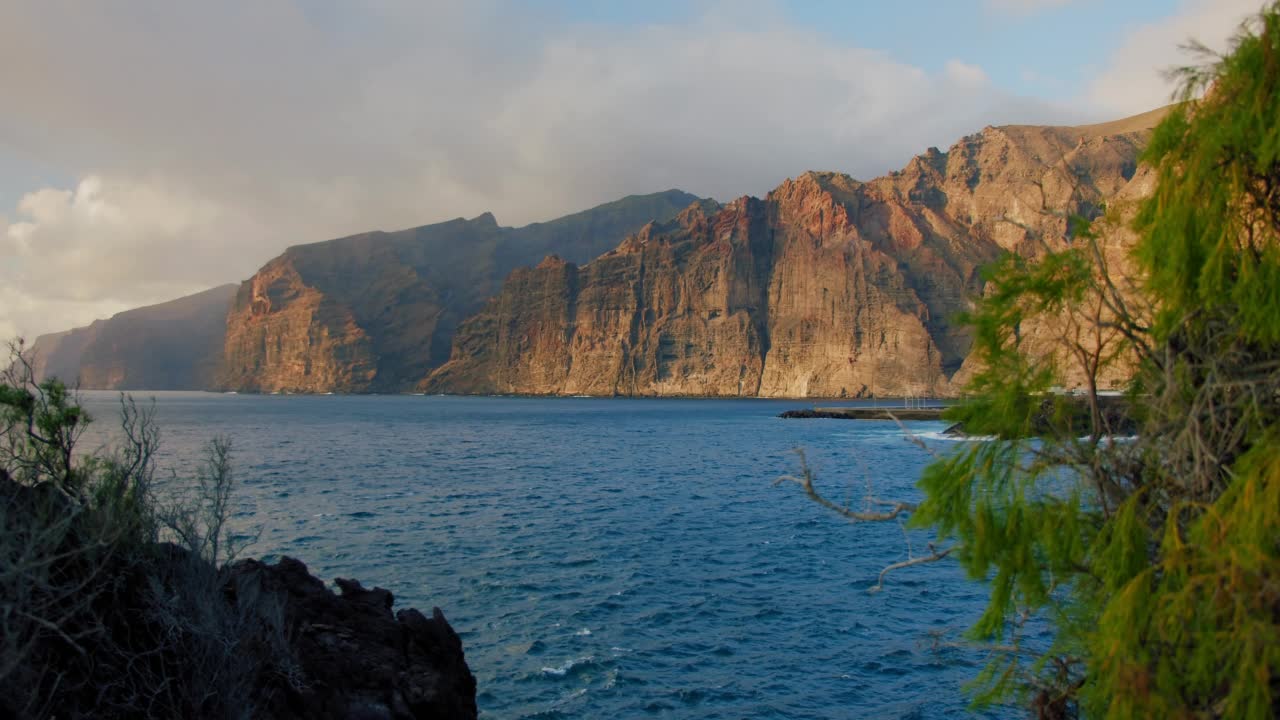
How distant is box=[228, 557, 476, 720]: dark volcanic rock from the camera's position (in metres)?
11.9

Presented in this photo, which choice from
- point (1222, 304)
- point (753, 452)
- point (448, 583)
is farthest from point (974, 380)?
point (753, 452)

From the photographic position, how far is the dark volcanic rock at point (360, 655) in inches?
470

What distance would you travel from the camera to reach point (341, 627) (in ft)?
46.3

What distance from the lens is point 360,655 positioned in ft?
44.0

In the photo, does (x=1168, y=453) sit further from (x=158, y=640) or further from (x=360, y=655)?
(x=360, y=655)

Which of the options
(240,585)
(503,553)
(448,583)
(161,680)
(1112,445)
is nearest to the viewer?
(1112,445)

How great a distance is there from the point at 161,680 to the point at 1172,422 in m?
12.6

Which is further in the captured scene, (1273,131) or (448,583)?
(448,583)

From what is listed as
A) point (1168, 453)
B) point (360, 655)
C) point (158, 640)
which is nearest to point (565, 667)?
point (360, 655)

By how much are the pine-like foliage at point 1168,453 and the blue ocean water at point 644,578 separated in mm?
2070

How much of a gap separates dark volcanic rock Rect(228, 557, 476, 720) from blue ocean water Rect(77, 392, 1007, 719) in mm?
1879

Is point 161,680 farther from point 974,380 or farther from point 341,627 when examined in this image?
point 974,380

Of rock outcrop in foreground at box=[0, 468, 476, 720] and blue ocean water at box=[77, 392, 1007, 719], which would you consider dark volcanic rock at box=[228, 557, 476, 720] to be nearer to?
rock outcrop in foreground at box=[0, 468, 476, 720]

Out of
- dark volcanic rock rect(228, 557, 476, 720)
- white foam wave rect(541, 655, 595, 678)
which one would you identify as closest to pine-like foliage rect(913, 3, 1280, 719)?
dark volcanic rock rect(228, 557, 476, 720)
